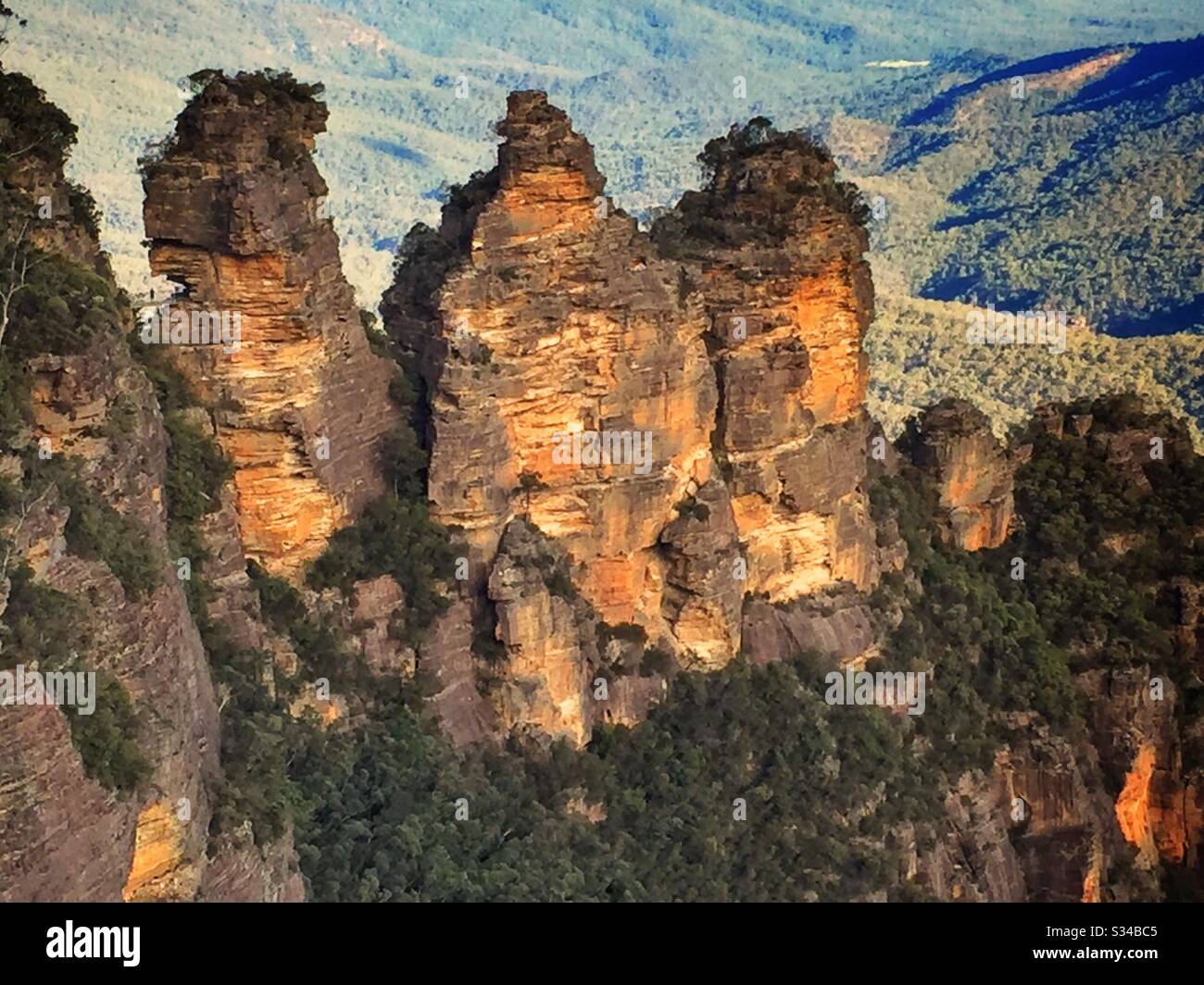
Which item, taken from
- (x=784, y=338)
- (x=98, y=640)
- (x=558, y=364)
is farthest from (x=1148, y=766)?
(x=98, y=640)

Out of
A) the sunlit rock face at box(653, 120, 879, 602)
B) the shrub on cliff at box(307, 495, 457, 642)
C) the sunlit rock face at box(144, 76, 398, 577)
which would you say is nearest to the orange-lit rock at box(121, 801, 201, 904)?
the sunlit rock face at box(144, 76, 398, 577)

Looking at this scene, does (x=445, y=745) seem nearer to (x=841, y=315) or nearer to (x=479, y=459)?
(x=479, y=459)

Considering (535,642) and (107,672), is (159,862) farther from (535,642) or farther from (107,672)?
(535,642)

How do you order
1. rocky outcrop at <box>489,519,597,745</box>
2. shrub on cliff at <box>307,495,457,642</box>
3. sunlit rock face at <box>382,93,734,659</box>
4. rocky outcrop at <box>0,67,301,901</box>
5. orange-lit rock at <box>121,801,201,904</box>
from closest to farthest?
rocky outcrop at <box>0,67,301,901</box>
orange-lit rock at <box>121,801,201,904</box>
shrub on cliff at <box>307,495,457,642</box>
rocky outcrop at <box>489,519,597,745</box>
sunlit rock face at <box>382,93,734,659</box>

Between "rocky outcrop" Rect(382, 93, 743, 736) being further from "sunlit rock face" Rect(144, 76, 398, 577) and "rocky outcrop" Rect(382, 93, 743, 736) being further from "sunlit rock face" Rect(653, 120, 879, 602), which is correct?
"sunlit rock face" Rect(144, 76, 398, 577)

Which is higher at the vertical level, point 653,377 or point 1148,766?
point 653,377

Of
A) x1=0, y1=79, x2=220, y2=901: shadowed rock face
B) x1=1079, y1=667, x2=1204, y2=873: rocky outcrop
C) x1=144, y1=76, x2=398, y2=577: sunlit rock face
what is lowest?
x1=1079, y1=667, x2=1204, y2=873: rocky outcrop
